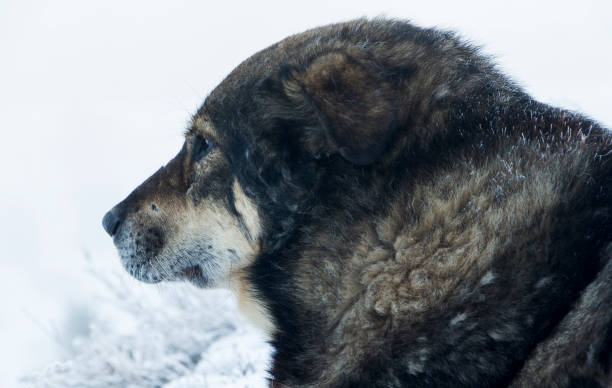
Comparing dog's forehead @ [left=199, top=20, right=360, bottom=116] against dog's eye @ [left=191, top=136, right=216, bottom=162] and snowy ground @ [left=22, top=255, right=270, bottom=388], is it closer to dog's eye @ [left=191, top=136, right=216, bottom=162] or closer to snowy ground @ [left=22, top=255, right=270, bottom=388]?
dog's eye @ [left=191, top=136, right=216, bottom=162]

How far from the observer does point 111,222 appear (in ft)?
11.6

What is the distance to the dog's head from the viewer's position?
105 inches

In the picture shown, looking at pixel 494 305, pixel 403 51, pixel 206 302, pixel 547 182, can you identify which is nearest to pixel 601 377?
pixel 494 305

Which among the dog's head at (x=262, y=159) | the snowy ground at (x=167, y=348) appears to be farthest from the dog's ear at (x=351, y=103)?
the snowy ground at (x=167, y=348)

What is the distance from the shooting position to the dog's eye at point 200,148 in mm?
3237

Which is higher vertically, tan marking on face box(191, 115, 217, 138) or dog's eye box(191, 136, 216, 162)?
tan marking on face box(191, 115, 217, 138)

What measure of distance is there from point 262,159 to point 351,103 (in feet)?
1.72

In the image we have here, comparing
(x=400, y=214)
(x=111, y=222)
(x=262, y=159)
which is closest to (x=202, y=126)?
(x=262, y=159)

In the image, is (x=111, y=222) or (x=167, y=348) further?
(x=167, y=348)

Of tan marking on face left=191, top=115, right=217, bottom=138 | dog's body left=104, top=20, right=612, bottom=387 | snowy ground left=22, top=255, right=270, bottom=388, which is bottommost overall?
snowy ground left=22, top=255, right=270, bottom=388

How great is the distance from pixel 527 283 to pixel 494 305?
0.13 m

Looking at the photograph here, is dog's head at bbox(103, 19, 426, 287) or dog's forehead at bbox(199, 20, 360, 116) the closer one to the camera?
dog's head at bbox(103, 19, 426, 287)

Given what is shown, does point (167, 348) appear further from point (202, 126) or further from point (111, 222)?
point (202, 126)

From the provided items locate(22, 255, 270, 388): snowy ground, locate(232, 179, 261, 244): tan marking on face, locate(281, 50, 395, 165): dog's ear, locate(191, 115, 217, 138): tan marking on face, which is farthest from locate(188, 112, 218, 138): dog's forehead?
locate(22, 255, 270, 388): snowy ground
